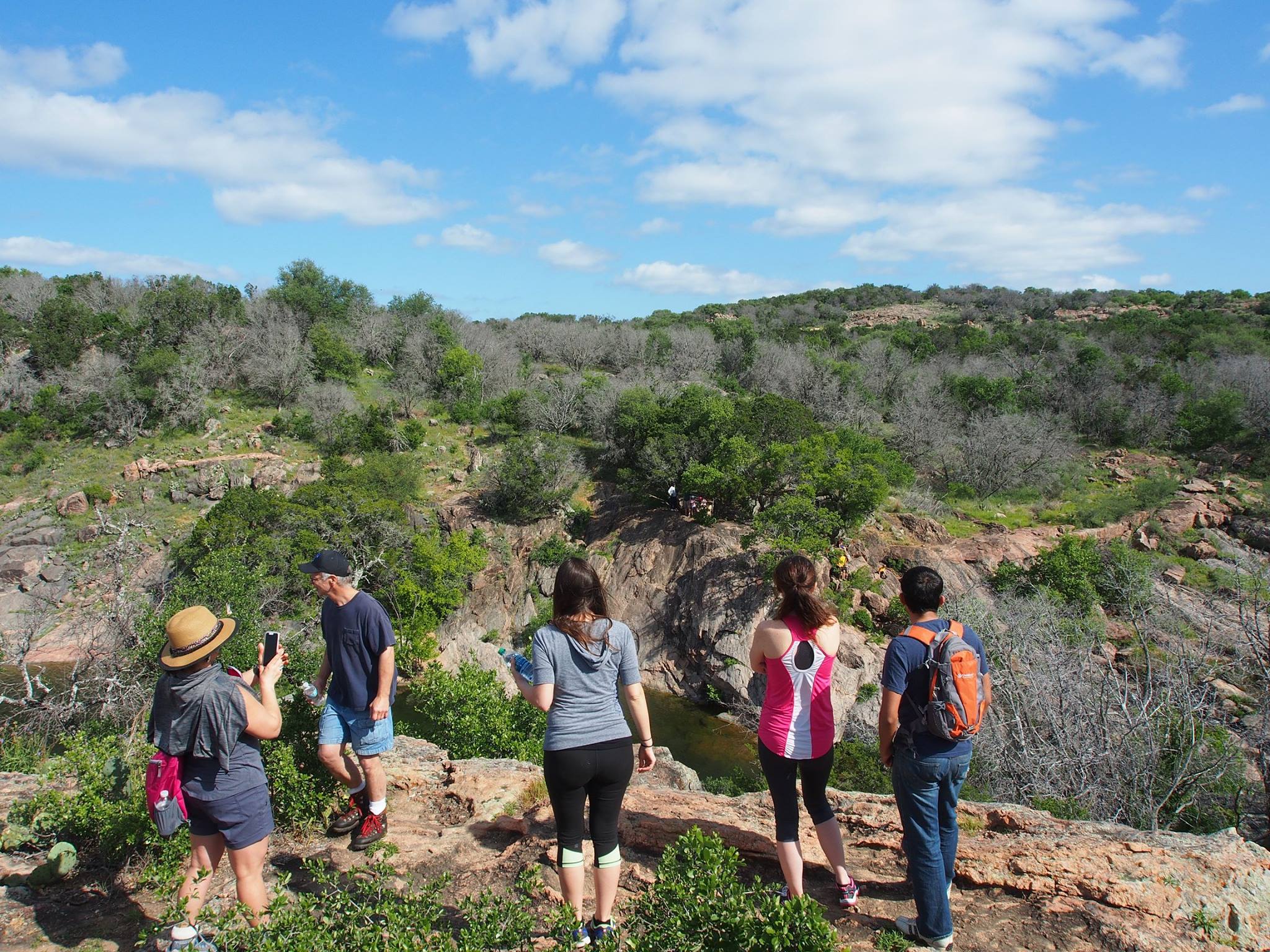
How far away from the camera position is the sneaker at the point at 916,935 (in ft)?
9.62

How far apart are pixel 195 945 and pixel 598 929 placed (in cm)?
151

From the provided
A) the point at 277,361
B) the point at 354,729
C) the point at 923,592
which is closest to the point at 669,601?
the point at 354,729

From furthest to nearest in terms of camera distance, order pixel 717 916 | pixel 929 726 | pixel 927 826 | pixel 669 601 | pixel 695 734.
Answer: pixel 669 601 < pixel 695 734 < pixel 927 826 < pixel 929 726 < pixel 717 916

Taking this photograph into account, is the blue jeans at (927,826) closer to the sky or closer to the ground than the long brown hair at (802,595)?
closer to the ground

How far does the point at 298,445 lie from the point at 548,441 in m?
9.27

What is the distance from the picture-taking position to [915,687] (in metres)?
2.95

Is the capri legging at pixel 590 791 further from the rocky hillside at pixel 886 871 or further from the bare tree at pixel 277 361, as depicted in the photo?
the bare tree at pixel 277 361

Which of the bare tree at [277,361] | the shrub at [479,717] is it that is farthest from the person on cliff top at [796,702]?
the bare tree at [277,361]

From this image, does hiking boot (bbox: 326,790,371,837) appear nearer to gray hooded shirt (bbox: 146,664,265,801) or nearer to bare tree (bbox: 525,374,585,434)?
gray hooded shirt (bbox: 146,664,265,801)

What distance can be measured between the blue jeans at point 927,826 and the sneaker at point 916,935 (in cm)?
1

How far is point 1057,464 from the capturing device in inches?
877

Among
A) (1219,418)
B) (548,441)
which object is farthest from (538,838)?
(1219,418)

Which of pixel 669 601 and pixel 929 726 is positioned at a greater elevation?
pixel 929 726

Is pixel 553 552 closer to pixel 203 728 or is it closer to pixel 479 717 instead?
pixel 479 717
